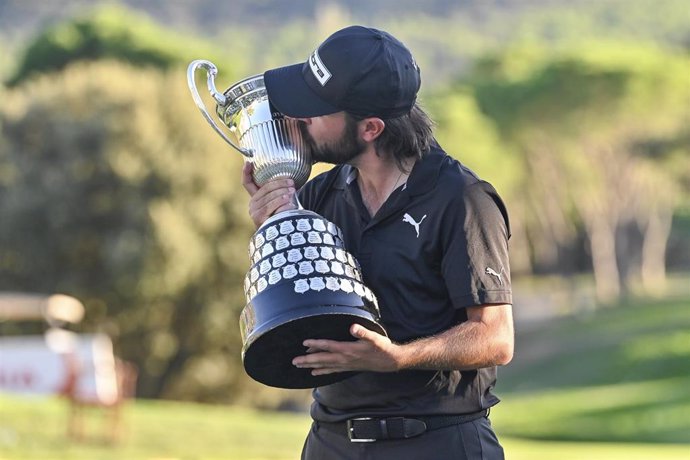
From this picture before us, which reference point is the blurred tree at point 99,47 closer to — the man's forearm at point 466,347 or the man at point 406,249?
the man at point 406,249

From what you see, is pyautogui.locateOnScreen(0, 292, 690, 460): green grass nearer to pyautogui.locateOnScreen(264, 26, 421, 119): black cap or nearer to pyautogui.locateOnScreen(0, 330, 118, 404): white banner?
pyautogui.locateOnScreen(0, 330, 118, 404): white banner

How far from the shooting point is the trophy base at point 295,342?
11.1 feet

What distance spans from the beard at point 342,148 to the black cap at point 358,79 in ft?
0.18

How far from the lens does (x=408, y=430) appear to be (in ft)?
11.9

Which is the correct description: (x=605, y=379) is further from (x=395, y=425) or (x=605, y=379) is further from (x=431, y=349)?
(x=431, y=349)

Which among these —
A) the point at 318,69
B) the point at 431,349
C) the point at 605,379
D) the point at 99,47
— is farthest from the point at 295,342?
the point at 99,47

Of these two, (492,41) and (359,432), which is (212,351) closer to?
(359,432)

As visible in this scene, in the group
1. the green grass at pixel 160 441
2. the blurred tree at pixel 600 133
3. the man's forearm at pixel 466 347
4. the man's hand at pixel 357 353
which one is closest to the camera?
the man's hand at pixel 357 353

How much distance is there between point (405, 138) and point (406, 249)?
12.8 inches

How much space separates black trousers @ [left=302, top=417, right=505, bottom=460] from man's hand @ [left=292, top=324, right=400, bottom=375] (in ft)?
1.04

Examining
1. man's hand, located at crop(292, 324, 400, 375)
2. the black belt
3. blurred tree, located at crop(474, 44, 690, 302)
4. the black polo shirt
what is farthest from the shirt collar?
blurred tree, located at crop(474, 44, 690, 302)

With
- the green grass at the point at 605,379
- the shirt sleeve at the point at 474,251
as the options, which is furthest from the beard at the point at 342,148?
the green grass at the point at 605,379

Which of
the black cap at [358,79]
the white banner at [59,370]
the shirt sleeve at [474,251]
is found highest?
the white banner at [59,370]

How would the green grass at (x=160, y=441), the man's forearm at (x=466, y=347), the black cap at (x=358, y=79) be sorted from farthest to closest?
1. the green grass at (x=160, y=441)
2. the black cap at (x=358, y=79)
3. the man's forearm at (x=466, y=347)
